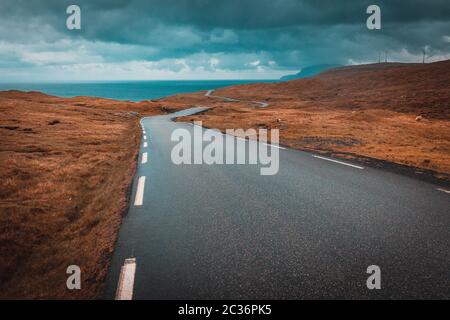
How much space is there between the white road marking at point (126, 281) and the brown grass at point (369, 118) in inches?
365

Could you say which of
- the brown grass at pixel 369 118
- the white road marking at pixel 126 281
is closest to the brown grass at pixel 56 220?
the white road marking at pixel 126 281

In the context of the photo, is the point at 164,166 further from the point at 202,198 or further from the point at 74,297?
the point at 74,297

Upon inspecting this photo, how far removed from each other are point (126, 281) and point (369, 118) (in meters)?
37.7

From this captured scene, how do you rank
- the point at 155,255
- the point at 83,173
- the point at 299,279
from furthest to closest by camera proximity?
the point at 83,173
the point at 155,255
the point at 299,279

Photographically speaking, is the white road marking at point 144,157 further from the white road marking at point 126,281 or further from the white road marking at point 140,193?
the white road marking at point 126,281

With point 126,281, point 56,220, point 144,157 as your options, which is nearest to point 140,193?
point 56,220

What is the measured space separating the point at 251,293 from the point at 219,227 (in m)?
1.99

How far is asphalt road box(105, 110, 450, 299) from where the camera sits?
3766mm

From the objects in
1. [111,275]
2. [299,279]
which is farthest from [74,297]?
[299,279]

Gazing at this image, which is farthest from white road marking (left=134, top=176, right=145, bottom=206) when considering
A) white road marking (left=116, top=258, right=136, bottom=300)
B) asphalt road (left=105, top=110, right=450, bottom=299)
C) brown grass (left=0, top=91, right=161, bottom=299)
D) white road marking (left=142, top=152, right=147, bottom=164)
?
white road marking (left=142, top=152, right=147, bottom=164)

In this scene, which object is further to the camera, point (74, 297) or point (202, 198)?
point (202, 198)

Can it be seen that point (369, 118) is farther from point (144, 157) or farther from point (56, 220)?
point (56, 220)
